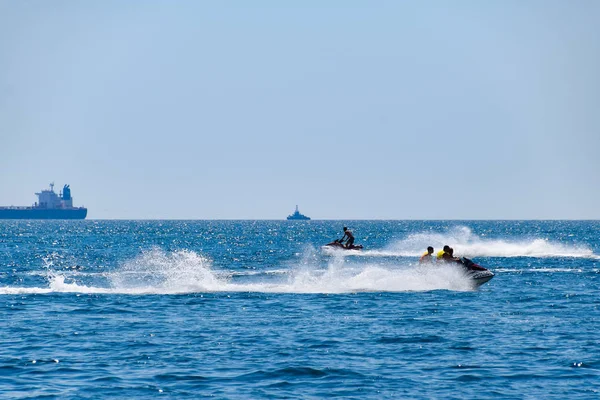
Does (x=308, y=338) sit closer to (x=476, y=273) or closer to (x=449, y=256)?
(x=449, y=256)

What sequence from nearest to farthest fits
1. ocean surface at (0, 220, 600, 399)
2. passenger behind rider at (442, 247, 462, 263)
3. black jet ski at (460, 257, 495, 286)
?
ocean surface at (0, 220, 600, 399), passenger behind rider at (442, 247, 462, 263), black jet ski at (460, 257, 495, 286)

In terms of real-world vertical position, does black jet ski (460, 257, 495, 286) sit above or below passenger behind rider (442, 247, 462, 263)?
below

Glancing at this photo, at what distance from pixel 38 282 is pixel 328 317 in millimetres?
22189

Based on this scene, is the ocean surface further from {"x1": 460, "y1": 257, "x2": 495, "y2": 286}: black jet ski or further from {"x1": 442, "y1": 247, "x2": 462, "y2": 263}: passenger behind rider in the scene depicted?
{"x1": 442, "y1": 247, "x2": 462, "y2": 263}: passenger behind rider

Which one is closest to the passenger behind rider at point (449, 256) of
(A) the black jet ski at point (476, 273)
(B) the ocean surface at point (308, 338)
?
(A) the black jet ski at point (476, 273)

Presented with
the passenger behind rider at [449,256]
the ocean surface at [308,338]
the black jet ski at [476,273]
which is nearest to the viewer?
the ocean surface at [308,338]

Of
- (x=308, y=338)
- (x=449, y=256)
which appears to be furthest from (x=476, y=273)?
(x=308, y=338)

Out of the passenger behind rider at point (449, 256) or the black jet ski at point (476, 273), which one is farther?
the black jet ski at point (476, 273)

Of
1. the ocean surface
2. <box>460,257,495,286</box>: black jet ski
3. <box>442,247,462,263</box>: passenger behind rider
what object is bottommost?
the ocean surface

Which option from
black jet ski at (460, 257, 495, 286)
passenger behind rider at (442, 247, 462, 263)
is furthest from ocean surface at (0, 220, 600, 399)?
passenger behind rider at (442, 247, 462, 263)

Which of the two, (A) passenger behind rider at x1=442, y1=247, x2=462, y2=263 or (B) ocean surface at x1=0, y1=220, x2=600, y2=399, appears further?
(A) passenger behind rider at x1=442, y1=247, x2=462, y2=263

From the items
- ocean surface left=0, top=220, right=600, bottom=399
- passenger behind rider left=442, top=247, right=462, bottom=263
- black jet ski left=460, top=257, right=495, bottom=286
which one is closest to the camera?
ocean surface left=0, top=220, right=600, bottom=399

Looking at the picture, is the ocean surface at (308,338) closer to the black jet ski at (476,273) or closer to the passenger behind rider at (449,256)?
the black jet ski at (476,273)

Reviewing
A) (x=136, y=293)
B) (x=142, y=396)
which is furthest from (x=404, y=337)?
(x=136, y=293)
